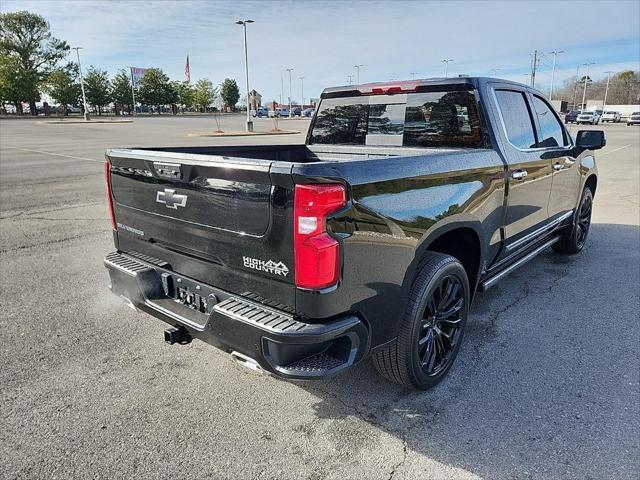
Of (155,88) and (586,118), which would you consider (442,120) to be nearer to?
(586,118)

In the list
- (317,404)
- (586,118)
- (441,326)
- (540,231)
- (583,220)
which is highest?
(586,118)

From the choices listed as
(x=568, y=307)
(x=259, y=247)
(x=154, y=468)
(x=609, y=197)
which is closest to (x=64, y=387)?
(x=154, y=468)

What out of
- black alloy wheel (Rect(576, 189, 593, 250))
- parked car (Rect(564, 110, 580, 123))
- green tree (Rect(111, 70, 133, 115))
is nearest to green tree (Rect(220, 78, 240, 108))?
green tree (Rect(111, 70, 133, 115))

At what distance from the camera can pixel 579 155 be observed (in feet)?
17.0

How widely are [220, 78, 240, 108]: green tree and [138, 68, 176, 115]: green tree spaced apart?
67.0 feet

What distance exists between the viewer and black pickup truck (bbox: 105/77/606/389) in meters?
2.17

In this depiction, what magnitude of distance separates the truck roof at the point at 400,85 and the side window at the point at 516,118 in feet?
0.38

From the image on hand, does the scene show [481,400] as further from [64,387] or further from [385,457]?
[64,387]

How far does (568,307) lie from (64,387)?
4115mm

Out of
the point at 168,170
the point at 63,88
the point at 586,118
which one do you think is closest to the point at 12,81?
the point at 63,88

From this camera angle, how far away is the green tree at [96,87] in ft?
244

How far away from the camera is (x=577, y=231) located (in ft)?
18.6

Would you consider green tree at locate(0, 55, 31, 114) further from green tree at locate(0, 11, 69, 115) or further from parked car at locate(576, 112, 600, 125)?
parked car at locate(576, 112, 600, 125)

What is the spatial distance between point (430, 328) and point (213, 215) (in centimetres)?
152
